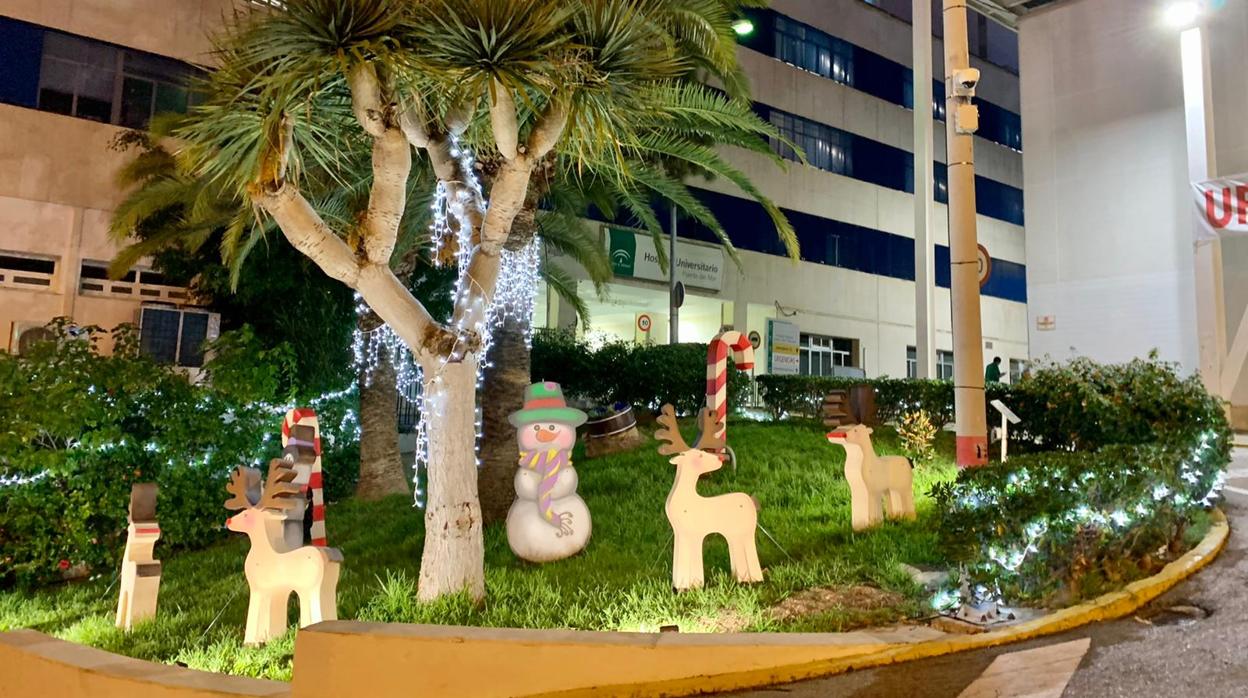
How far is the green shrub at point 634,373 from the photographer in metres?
15.3

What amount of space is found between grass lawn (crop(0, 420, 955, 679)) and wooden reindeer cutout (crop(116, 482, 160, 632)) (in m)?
0.18

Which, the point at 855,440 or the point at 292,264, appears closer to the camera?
the point at 855,440

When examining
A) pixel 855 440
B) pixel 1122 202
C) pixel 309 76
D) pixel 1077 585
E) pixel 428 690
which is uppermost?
pixel 1122 202

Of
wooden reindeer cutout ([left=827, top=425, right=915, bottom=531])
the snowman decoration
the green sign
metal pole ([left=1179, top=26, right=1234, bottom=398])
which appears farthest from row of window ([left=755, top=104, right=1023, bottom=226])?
the snowman decoration

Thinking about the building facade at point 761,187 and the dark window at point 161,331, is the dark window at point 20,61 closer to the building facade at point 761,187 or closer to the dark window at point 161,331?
the building facade at point 761,187

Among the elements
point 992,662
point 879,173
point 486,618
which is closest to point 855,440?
point 992,662

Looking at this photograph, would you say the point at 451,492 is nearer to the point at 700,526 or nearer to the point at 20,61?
the point at 700,526

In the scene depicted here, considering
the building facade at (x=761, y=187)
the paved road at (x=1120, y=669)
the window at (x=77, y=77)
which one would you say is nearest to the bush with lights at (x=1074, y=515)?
the paved road at (x=1120, y=669)

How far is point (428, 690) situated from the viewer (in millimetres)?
4465

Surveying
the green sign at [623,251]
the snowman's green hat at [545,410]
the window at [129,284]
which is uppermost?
the green sign at [623,251]

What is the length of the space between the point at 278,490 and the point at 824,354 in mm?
24805

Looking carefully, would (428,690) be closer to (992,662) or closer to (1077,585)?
(992,662)

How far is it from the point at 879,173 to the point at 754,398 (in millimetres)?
16744

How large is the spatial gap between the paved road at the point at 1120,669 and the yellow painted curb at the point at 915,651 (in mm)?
66
